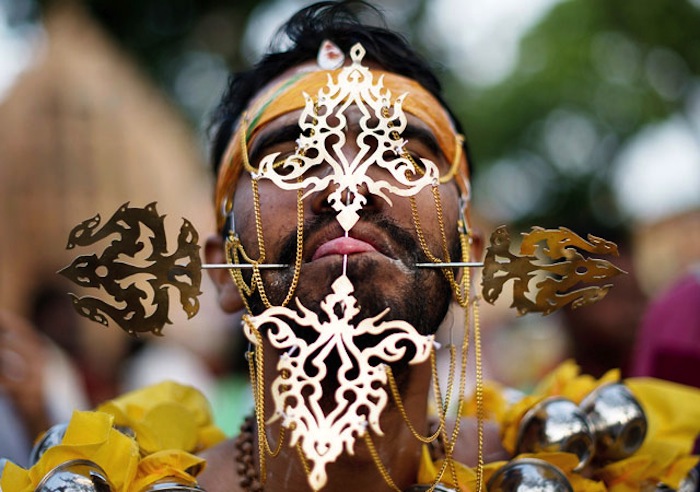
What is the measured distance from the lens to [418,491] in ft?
7.23

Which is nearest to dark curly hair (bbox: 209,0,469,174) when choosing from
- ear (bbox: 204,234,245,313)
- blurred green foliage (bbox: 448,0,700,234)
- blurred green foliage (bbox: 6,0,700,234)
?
ear (bbox: 204,234,245,313)

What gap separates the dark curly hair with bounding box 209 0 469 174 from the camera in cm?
266

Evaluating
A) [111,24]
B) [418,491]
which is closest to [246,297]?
[418,491]

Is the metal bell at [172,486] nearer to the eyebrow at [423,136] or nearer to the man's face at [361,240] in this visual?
the man's face at [361,240]

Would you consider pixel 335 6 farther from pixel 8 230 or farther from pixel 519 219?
pixel 519 219

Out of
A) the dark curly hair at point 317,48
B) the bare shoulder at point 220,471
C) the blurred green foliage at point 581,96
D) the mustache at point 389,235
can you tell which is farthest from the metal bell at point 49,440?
the blurred green foliage at point 581,96

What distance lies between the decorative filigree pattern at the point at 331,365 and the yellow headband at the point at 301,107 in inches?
24.0

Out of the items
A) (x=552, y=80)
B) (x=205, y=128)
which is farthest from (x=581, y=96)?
(x=205, y=128)

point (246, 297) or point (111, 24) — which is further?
point (111, 24)

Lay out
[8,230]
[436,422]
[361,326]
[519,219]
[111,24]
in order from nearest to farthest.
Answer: [361,326]
[436,422]
[8,230]
[111,24]
[519,219]

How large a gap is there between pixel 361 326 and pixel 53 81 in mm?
6210

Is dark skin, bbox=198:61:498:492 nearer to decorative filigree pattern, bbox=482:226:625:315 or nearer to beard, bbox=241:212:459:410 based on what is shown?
beard, bbox=241:212:459:410

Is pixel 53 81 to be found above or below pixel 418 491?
above

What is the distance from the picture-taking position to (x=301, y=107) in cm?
234
